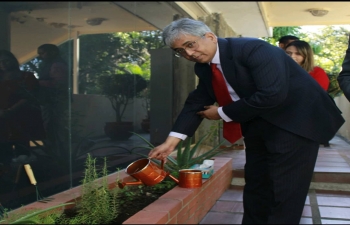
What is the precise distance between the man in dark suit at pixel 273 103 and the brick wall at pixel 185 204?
0.43m

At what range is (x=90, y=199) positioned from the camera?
2488 millimetres

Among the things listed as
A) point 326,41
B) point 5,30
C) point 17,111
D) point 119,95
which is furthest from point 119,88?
point 326,41

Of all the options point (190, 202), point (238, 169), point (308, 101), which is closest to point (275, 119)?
point (308, 101)

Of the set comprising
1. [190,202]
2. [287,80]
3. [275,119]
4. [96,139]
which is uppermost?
[287,80]

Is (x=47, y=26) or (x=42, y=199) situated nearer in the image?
(x=42, y=199)

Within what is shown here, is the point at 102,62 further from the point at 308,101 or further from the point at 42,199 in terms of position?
the point at 308,101

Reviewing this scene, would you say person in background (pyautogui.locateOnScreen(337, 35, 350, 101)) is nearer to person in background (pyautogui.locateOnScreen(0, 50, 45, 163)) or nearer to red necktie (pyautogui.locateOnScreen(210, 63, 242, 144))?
red necktie (pyautogui.locateOnScreen(210, 63, 242, 144))

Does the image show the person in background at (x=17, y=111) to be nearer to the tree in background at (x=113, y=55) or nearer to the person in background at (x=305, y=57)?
the tree in background at (x=113, y=55)

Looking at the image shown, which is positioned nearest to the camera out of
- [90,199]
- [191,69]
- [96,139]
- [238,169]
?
[90,199]

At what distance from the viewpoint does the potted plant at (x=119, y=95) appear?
401 centimetres

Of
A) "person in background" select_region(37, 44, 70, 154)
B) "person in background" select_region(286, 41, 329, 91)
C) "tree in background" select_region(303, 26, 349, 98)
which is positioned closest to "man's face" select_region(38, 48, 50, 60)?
"person in background" select_region(37, 44, 70, 154)

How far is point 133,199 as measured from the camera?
2.89 meters

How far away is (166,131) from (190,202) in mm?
3110

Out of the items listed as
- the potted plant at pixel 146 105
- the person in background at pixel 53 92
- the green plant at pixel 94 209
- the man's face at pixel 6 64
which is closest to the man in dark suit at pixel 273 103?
the green plant at pixel 94 209
